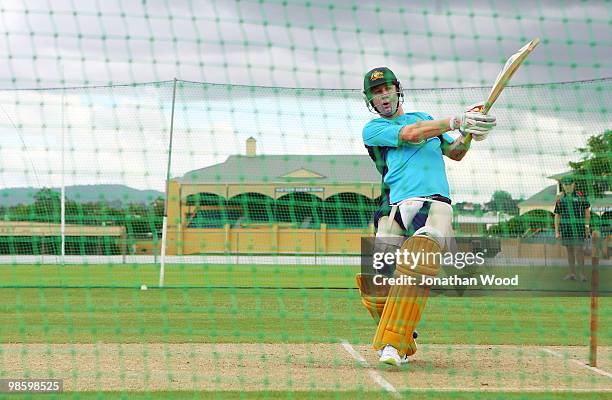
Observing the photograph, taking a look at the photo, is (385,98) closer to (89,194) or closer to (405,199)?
(405,199)

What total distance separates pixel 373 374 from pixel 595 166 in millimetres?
6677

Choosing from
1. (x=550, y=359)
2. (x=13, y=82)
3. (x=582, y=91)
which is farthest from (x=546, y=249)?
(x=13, y=82)

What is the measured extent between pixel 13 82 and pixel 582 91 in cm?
584

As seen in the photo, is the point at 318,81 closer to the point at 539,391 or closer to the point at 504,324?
the point at 539,391

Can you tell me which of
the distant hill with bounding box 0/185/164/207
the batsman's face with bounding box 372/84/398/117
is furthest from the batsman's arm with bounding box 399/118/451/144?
the distant hill with bounding box 0/185/164/207

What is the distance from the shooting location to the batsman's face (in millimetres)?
7750

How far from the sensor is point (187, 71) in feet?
23.1

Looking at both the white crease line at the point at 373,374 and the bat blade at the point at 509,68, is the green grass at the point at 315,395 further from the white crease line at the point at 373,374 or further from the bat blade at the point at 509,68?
the bat blade at the point at 509,68

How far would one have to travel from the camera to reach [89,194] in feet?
26.6

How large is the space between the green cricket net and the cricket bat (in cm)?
22

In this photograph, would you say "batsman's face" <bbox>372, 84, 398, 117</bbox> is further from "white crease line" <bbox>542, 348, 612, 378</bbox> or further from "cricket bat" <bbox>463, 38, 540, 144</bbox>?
"white crease line" <bbox>542, 348, 612, 378</bbox>

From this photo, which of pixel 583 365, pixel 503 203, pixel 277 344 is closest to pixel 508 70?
pixel 583 365

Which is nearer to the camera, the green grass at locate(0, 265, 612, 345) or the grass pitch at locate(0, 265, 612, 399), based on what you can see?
the grass pitch at locate(0, 265, 612, 399)

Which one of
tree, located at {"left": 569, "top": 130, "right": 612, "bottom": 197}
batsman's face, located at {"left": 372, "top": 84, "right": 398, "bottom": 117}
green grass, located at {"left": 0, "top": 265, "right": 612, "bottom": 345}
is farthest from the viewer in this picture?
tree, located at {"left": 569, "top": 130, "right": 612, "bottom": 197}
